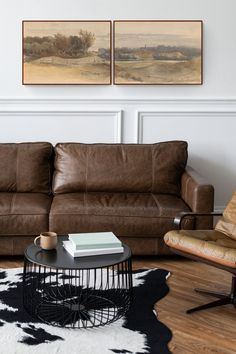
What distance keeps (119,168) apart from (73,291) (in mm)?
1273

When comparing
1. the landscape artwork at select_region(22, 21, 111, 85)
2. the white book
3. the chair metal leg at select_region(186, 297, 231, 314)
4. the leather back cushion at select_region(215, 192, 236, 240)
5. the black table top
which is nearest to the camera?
the black table top

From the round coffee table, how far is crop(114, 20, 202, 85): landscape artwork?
1888 millimetres

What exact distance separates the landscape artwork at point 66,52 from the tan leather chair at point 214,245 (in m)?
1.82

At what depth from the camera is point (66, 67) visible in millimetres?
4367

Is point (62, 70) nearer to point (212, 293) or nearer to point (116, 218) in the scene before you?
point (116, 218)

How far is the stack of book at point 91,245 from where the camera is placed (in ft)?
8.68

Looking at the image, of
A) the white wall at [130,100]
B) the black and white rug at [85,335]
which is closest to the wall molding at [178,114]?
the white wall at [130,100]

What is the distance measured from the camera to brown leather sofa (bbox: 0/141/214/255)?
11.6 feet

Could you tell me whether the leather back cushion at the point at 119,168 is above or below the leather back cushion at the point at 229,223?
above

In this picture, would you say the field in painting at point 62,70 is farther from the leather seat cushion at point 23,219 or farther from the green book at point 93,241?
the green book at point 93,241

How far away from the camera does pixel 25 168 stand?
4016 millimetres

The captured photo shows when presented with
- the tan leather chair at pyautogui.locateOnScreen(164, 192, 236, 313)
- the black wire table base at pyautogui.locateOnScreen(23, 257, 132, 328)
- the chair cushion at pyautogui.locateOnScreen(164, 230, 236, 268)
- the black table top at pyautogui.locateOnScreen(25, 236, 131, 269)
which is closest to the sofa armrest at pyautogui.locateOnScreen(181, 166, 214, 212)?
the tan leather chair at pyautogui.locateOnScreen(164, 192, 236, 313)

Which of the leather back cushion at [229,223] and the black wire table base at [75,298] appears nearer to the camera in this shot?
the black wire table base at [75,298]

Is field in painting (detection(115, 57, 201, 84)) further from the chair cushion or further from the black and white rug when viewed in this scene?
the black and white rug
